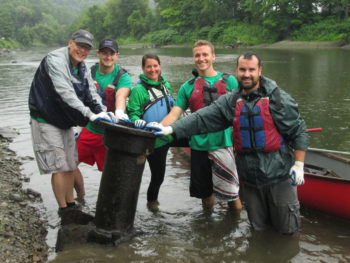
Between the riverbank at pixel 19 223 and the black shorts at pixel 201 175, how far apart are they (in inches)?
75.2

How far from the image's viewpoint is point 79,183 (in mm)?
5418

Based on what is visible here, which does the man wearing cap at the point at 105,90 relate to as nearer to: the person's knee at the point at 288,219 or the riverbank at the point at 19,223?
the riverbank at the point at 19,223

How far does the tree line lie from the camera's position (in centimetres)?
5088

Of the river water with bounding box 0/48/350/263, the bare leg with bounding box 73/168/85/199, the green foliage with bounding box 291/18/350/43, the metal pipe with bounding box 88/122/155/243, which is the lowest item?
the river water with bounding box 0/48/350/263

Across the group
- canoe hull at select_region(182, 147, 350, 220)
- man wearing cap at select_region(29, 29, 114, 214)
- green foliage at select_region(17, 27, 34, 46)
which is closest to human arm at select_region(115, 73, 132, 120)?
man wearing cap at select_region(29, 29, 114, 214)

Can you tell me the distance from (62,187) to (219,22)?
2694 inches

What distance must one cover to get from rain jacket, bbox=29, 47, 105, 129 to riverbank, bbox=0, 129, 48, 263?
1315mm

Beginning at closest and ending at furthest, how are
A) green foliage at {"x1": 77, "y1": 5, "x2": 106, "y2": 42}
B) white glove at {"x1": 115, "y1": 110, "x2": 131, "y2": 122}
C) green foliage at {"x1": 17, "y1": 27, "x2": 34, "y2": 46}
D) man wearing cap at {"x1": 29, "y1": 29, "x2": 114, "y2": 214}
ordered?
white glove at {"x1": 115, "y1": 110, "x2": 131, "y2": 122} → man wearing cap at {"x1": 29, "y1": 29, "x2": 114, "y2": 214} → green foliage at {"x1": 77, "y1": 5, "x2": 106, "y2": 42} → green foliage at {"x1": 17, "y1": 27, "x2": 34, "y2": 46}

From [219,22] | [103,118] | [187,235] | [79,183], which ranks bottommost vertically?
[187,235]

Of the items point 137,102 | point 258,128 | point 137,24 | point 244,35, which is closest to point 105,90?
point 137,102

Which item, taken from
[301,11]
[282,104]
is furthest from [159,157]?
[301,11]

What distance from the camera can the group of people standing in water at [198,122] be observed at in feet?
11.3

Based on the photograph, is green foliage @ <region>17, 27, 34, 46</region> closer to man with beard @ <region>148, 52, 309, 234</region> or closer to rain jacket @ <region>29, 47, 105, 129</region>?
rain jacket @ <region>29, 47, 105, 129</region>

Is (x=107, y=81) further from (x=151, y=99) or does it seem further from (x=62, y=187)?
(x=62, y=187)
